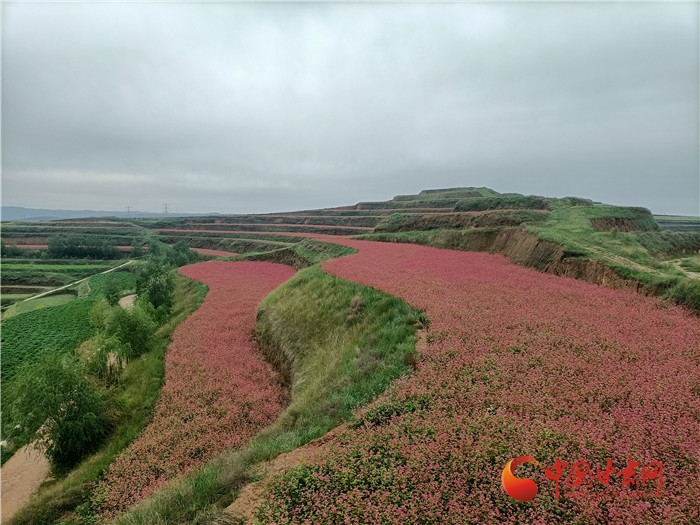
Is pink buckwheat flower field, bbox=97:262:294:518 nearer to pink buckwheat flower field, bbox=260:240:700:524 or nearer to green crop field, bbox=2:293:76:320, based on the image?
pink buckwheat flower field, bbox=260:240:700:524

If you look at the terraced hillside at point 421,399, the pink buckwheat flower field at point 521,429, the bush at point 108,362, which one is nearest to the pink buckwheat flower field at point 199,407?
the terraced hillside at point 421,399

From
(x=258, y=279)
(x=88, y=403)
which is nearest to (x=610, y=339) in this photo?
(x=88, y=403)

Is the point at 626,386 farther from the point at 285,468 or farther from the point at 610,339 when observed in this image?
the point at 285,468

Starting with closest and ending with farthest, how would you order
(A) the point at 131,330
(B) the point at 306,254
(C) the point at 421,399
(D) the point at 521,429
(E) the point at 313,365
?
(D) the point at 521,429
(C) the point at 421,399
(E) the point at 313,365
(A) the point at 131,330
(B) the point at 306,254

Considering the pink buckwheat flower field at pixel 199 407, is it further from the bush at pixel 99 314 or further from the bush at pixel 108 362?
the bush at pixel 99 314

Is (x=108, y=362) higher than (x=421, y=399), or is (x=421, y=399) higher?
(x=421, y=399)

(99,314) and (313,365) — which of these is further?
(99,314)

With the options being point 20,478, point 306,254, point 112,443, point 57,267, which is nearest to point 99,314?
point 20,478
